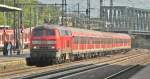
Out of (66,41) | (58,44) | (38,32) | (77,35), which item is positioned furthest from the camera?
(77,35)

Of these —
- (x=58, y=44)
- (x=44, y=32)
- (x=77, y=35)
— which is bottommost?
(x=58, y=44)

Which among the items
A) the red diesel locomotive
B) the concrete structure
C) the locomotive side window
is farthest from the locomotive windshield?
the concrete structure

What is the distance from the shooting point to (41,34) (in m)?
37.5

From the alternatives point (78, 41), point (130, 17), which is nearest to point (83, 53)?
point (78, 41)

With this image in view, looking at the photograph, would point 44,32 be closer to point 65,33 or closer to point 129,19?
point 65,33

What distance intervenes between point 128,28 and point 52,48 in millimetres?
109843

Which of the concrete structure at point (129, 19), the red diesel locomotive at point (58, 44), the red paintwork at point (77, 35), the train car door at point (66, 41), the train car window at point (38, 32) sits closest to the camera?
the red diesel locomotive at point (58, 44)

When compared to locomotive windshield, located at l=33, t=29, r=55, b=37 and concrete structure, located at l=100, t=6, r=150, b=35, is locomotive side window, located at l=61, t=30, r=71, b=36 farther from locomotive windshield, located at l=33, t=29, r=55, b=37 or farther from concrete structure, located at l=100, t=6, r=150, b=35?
concrete structure, located at l=100, t=6, r=150, b=35

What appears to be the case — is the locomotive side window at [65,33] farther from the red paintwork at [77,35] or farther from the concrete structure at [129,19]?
the concrete structure at [129,19]

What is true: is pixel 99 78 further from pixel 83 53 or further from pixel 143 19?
pixel 143 19

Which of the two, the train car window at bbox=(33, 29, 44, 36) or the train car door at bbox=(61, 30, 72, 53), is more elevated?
the train car window at bbox=(33, 29, 44, 36)

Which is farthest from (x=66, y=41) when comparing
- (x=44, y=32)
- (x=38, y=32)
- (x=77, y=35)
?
(x=77, y=35)

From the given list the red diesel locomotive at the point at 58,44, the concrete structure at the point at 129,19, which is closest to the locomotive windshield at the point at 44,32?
the red diesel locomotive at the point at 58,44

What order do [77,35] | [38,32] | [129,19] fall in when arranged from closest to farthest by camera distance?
1. [38,32]
2. [77,35]
3. [129,19]
